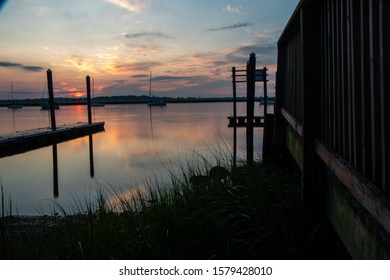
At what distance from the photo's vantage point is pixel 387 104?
1491mm

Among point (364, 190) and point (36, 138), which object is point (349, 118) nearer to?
point (364, 190)

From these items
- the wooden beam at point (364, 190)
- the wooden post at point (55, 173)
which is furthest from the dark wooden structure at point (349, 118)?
the wooden post at point (55, 173)

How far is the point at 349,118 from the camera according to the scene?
2.02 m

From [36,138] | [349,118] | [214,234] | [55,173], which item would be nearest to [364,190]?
[349,118]

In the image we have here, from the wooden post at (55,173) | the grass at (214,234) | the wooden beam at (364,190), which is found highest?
the wooden beam at (364,190)

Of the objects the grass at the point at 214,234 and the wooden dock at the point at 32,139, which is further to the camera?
the wooden dock at the point at 32,139

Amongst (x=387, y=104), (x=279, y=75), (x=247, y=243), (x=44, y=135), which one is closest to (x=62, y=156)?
(x=44, y=135)

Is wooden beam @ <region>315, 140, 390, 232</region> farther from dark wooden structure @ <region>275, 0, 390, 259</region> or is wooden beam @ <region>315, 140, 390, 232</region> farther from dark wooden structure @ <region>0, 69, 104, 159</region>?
dark wooden structure @ <region>0, 69, 104, 159</region>

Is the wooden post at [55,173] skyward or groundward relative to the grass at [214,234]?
groundward

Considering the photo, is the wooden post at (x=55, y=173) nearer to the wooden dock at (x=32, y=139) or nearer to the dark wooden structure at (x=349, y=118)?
the wooden dock at (x=32, y=139)

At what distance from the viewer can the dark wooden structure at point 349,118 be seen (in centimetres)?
152

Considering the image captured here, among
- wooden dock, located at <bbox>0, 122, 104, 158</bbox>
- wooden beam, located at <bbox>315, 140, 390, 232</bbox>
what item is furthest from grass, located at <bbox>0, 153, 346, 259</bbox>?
wooden dock, located at <bbox>0, 122, 104, 158</bbox>
